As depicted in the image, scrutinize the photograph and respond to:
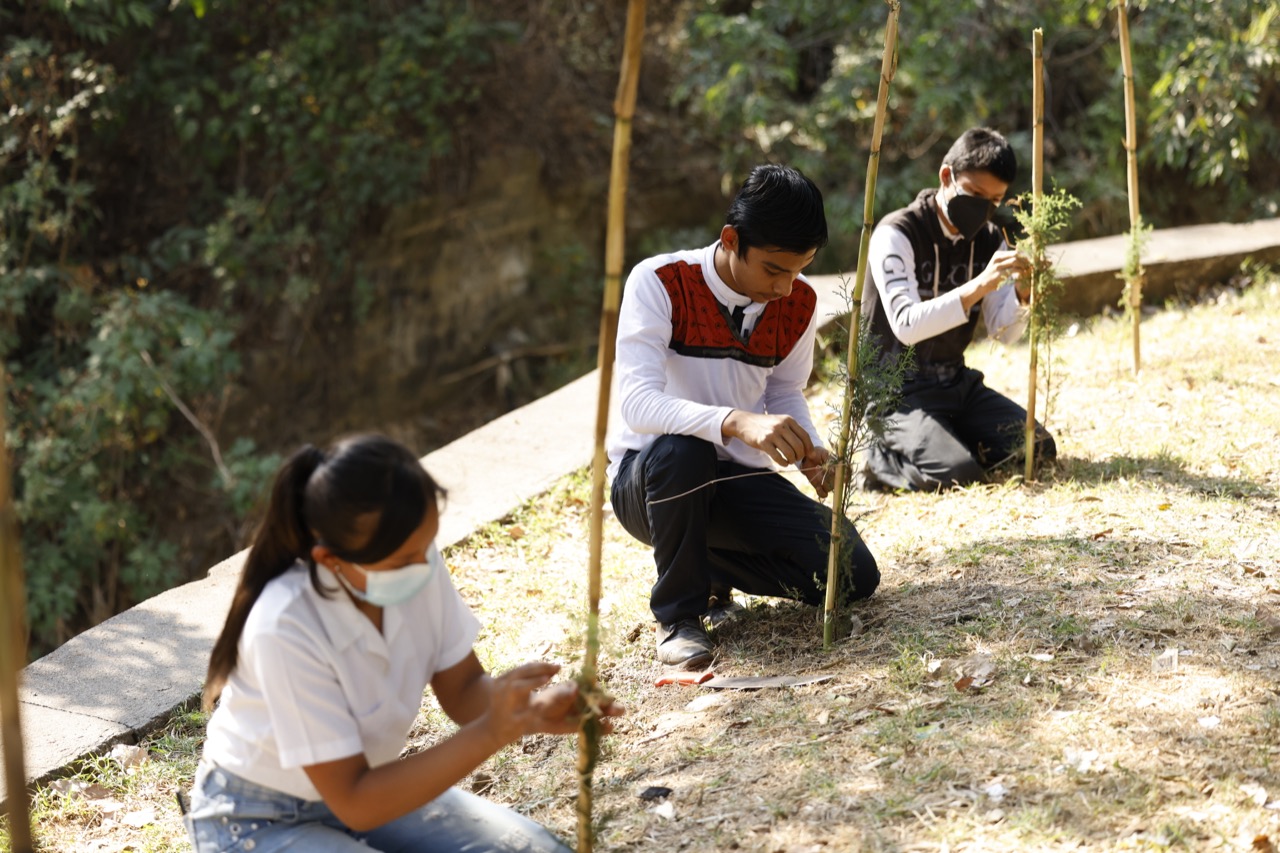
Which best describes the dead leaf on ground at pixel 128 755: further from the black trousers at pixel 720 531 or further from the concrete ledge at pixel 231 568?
the black trousers at pixel 720 531

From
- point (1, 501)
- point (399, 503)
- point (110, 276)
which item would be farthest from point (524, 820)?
point (110, 276)

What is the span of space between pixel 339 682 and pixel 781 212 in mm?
1608

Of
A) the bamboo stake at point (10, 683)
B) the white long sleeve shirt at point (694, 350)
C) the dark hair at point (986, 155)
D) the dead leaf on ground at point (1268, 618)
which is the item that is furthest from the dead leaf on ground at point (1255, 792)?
the dark hair at point (986, 155)

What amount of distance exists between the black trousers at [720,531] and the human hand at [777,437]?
238 millimetres

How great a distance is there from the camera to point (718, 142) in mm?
9867

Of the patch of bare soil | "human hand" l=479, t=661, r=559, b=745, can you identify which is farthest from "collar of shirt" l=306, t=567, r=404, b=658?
the patch of bare soil

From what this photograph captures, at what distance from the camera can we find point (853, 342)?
300 centimetres

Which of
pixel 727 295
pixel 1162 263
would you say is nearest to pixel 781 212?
pixel 727 295

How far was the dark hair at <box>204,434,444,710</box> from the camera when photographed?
1.88 m

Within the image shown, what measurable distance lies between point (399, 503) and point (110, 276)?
662 cm

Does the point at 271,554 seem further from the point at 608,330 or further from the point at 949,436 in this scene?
the point at 949,436

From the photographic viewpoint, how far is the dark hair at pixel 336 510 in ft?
6.17

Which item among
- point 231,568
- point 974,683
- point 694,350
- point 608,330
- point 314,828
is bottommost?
point 231,568

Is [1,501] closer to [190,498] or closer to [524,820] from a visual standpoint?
[524,820]
